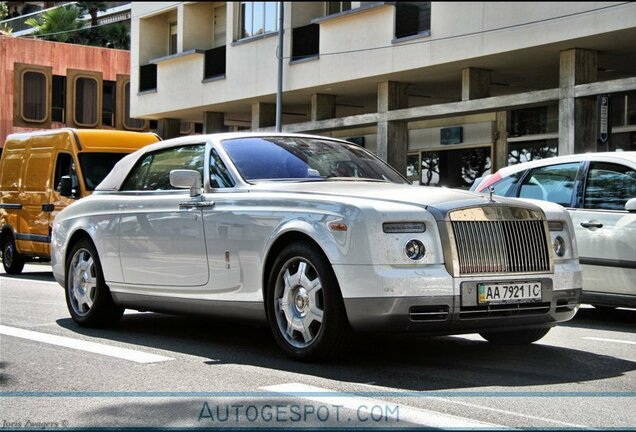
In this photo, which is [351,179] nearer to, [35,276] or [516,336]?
[516,336]

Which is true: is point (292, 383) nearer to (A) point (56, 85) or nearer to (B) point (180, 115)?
(B) point (180, 115)

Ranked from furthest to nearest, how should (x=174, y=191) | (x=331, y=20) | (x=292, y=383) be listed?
(x=331, y=20) < (x=174, y=191) < (x=292, y=383)

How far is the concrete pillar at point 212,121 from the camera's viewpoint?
30750mm

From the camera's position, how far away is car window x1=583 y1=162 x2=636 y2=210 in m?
9.16

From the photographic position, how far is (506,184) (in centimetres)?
1022

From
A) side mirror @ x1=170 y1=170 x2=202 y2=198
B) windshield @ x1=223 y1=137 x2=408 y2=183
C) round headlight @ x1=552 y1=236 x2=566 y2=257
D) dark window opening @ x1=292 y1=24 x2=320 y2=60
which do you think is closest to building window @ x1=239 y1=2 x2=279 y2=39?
dark window opening @ x1=292 y1=24 x2=320 y2=60

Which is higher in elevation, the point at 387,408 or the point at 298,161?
the point at 298,161

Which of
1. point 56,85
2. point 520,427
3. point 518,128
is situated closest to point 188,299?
point 520,427

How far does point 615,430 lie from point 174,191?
4455 millimetres

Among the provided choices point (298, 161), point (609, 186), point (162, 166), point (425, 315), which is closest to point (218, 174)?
point (298, 161)

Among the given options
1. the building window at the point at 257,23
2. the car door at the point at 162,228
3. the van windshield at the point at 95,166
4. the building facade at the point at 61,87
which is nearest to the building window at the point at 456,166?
the building window at the point at 257,23

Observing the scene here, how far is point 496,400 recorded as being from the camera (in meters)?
5.23

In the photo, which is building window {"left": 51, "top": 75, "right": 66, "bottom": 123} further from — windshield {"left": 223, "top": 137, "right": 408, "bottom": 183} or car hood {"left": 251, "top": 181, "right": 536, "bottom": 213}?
car hood {"left": 251, "top": 181, "right": 536, "bottom": 213}

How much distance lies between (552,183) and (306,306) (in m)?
4.33
